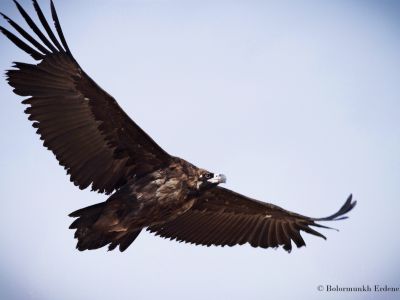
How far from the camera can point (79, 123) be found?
1196cm

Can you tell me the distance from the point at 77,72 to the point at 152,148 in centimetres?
196

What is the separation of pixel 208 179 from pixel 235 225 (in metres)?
2.39

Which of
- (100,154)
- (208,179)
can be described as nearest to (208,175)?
(208,179)

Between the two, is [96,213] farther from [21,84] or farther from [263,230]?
[263,230]

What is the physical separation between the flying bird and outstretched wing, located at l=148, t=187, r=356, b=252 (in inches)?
49.7

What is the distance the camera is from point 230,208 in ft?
45.3

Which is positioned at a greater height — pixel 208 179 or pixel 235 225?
pixel 208 179

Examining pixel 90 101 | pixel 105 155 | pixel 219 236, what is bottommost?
pixel 219 236

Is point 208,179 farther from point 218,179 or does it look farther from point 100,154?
point 100,154

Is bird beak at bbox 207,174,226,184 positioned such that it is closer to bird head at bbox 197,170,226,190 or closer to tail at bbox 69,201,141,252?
bird head at bbox 197,170,226,190

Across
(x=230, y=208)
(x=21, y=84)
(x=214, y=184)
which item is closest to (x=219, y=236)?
(x=230, y=208)

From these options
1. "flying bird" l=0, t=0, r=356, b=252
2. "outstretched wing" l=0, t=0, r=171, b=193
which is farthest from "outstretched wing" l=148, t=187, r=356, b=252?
"outstretched wing" l=0, t=0, r=171, b=193

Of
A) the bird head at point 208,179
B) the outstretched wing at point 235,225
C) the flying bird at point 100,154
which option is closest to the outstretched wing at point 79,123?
the flying bird at point 100,154

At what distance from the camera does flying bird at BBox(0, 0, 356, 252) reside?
11.4 meters
